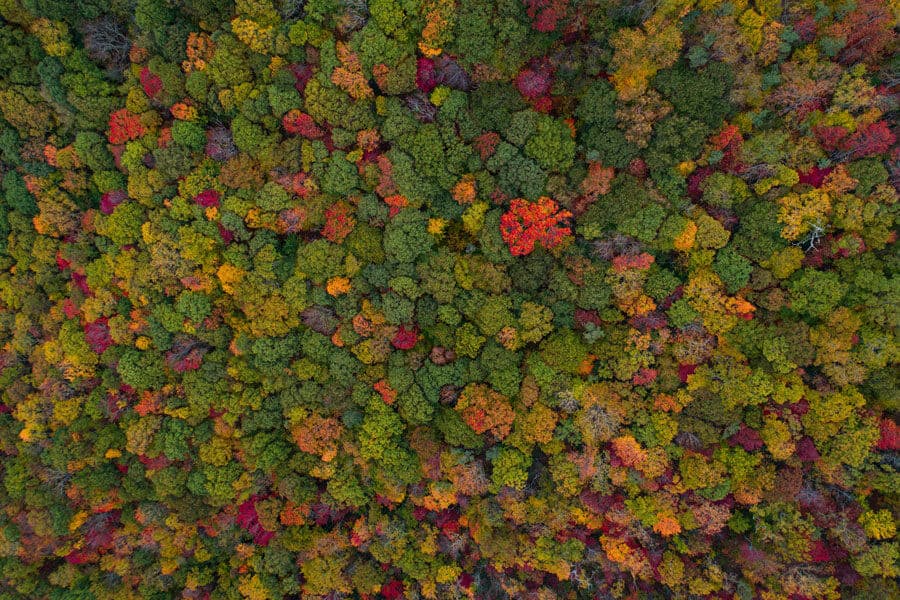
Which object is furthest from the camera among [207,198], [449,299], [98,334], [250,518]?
[250,518]

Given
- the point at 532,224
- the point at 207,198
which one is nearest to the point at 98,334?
the point at 207,198

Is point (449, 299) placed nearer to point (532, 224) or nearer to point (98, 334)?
point (532, 224)

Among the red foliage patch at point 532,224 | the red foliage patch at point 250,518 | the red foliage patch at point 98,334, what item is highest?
the red foliage patch at point 532,224

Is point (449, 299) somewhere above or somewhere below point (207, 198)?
below

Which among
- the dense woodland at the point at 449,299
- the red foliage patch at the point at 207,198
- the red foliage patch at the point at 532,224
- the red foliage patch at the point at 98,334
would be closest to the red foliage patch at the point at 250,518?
the dense woodland at the point at 449,299

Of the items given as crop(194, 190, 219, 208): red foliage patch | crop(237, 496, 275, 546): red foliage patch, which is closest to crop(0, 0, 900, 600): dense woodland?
crop(237, 496, 275, 546): red foliage patch

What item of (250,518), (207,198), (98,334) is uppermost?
(207,198)

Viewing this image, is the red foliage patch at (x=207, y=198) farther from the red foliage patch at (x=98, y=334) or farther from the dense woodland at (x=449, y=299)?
the red foliage patch at (x=98, y=334)

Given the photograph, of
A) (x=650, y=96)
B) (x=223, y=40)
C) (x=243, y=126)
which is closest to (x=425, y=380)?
(x=243, y=126)
